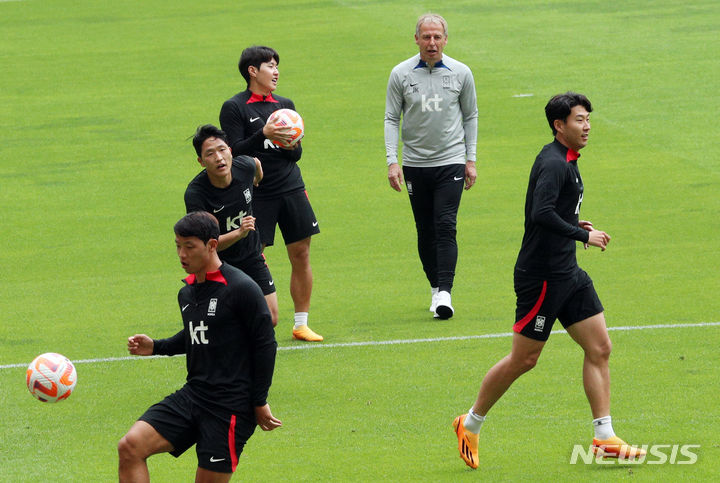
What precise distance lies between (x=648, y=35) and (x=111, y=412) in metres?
18.8

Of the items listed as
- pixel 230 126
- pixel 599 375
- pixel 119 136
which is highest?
pixel 230 126

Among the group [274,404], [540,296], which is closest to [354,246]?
[274,404]

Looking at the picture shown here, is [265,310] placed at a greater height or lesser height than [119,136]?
greater

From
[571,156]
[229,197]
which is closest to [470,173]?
[229,197]

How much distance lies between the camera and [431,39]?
463 inches

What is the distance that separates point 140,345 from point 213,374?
0.49 metres

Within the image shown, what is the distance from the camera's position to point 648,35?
25.6 metres

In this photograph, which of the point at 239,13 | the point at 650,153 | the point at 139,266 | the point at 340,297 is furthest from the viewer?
the point at 239,13

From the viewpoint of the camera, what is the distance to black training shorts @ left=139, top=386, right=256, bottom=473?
6.70 metres

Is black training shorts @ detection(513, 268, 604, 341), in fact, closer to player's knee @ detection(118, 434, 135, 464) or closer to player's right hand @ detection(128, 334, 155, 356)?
player's right hand @ detection(128, 334, 155, 356)

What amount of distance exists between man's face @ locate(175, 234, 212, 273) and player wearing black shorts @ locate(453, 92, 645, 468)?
226 centimetres

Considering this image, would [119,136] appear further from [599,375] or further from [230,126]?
[599,375]

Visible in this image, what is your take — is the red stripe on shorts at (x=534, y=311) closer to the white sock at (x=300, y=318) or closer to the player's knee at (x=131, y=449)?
the player's knee at (x=131, y=449)

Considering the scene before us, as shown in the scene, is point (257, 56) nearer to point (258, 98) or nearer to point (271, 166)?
point (258, 98)
